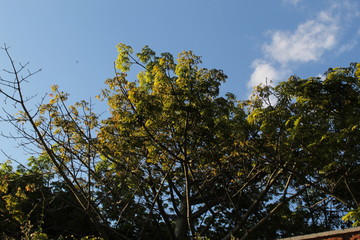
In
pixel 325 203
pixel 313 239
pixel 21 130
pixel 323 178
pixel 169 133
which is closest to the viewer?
pixel 313 239

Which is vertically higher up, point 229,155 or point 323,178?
point 229,155

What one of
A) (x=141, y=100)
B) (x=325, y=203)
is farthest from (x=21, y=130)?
(x=325, y=203)

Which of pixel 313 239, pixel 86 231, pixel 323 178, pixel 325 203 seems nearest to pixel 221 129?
pixel 323 178

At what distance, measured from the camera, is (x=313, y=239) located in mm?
6711

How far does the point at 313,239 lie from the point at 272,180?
542 centimetres

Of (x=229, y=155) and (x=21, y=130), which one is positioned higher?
(x=229, y=155)

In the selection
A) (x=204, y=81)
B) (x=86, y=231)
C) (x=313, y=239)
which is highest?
(x=204, y=81)

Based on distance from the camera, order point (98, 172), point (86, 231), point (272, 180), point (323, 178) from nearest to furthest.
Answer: point (323, 178) < point (272, 180) < point (98, 172) < point (86, 231)

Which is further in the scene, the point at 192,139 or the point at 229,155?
the point at 229,155

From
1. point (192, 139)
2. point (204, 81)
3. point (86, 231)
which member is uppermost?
point (204, 81)

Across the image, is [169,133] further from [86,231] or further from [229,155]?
[86,231]

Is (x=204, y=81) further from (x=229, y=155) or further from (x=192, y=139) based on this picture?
(x=229, y=155)

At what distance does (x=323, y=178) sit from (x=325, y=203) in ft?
11.5

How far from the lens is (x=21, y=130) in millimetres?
9719
